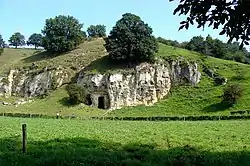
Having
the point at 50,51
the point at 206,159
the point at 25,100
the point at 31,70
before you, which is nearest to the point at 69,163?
the point at 206,159

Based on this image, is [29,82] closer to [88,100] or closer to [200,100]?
[88,100]

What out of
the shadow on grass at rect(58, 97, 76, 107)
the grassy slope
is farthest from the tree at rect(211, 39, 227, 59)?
the shadow on grass at rect(58, 97, 76, 107)

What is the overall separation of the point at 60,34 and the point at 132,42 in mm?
35107

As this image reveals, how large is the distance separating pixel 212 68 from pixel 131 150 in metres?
91.8

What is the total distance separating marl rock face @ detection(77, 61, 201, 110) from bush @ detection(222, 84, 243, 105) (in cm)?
1860

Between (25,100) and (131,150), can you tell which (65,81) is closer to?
(25,100)

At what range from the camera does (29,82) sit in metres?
117

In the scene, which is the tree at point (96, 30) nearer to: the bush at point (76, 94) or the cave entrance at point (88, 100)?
the cave entrance at point (88, 100)

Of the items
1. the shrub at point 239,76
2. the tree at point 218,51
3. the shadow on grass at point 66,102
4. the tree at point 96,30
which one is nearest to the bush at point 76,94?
the shadow on grass at point 66,102

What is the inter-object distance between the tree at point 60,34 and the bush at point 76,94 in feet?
114

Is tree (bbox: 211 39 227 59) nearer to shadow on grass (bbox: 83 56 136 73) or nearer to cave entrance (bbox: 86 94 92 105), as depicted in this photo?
shadow on grass (bbox: 83 56 136 73)

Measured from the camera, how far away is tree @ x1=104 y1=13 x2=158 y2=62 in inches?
4058

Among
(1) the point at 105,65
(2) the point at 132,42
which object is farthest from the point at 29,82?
(2) the point at 132,42

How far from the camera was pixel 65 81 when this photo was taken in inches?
4392
